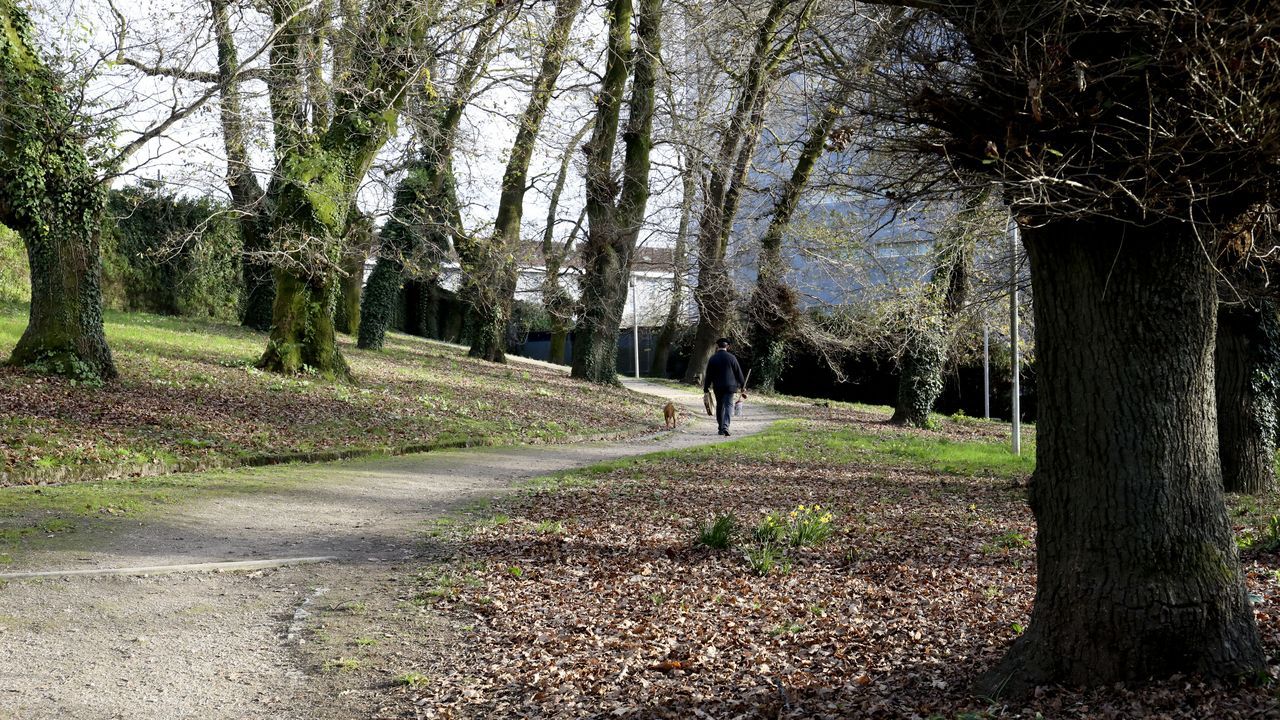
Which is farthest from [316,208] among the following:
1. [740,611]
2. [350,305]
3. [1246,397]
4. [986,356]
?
[350,305]

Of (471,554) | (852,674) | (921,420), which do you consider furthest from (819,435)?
(852,674)

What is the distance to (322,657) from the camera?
220 inches

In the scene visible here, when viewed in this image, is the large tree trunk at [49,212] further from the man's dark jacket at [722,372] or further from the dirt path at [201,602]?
the man's dark jacket at [722,372]

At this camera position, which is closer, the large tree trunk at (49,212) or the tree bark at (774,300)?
the large tree trunk at (49,212)

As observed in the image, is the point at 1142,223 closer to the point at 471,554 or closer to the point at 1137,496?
the point at 1137,496

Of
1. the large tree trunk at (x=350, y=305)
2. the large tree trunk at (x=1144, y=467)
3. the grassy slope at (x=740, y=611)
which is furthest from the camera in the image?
the large tree trunk at (x=350, y=305)

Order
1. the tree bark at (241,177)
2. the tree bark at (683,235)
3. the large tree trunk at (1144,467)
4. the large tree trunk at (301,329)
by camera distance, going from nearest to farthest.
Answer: the large tree trunk at (1144,467), the tree bark at (241,177), the large tree trunk at (301,329), the tree bark at (683,235)

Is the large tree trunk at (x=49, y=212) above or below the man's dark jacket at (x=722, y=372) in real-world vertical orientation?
above

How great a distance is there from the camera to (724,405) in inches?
762

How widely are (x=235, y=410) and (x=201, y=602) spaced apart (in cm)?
845

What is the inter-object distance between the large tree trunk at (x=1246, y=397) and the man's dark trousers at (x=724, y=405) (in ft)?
30.2

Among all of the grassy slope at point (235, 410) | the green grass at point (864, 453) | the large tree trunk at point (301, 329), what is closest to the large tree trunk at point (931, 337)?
the green grass at point (864, 453)

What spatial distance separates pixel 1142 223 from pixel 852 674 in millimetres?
2626

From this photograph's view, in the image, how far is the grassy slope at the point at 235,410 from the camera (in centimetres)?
1123
